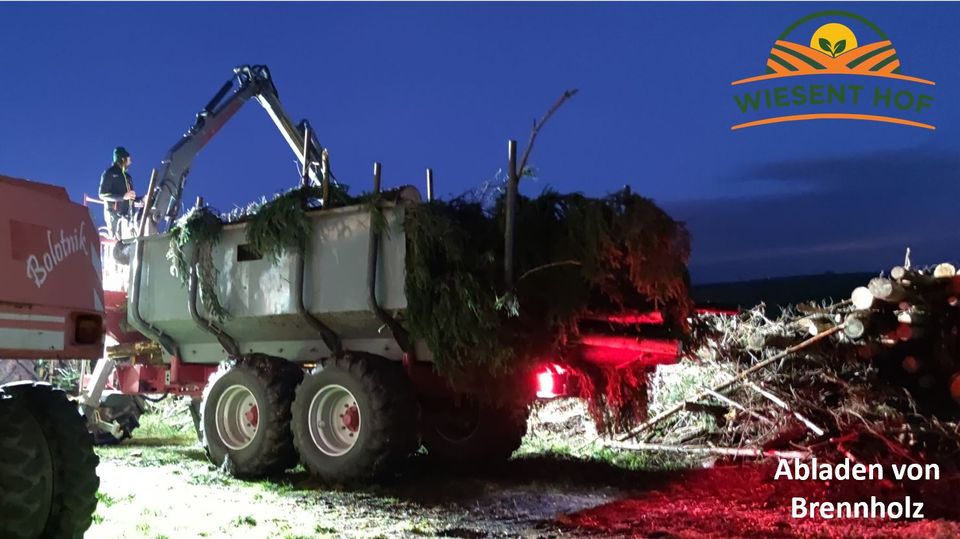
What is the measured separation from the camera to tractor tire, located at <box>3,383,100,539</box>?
13.8 ft

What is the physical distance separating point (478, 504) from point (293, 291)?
2849 mm

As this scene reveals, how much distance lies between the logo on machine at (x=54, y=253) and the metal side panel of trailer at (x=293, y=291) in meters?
3.50

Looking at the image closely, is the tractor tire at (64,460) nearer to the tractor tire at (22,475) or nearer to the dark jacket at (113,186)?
the tractor tire at (22,475)

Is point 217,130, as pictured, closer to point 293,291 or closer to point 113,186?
point 113,186

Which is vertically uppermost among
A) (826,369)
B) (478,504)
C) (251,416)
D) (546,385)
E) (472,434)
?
(826,369)

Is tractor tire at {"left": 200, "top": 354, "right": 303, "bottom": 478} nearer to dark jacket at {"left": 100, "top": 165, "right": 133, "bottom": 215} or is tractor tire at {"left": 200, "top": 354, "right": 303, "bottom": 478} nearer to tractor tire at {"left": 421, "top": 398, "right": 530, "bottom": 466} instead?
tractor tire at {"left": 421, "top": 398, "right": 530, "bottom": 466}

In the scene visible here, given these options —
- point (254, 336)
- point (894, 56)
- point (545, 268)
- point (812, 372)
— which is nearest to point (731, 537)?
point (545, 268)

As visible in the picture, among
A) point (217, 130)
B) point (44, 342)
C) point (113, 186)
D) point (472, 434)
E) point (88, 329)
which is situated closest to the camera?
point (44, 342)

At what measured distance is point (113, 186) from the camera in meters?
11.7

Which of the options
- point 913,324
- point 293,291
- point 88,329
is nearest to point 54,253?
point 88,329

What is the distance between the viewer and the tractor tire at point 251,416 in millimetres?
8336

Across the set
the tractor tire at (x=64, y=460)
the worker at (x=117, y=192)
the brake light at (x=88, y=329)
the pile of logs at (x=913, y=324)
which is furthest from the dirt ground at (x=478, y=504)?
the worker at (x=117, y=192)

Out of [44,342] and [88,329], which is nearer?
[44,342]

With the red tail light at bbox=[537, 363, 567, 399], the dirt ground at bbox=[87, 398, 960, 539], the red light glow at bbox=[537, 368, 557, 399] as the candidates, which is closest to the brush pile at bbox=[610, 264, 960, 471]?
the dirt ground at bbox=[87, 398, 960, 539]
